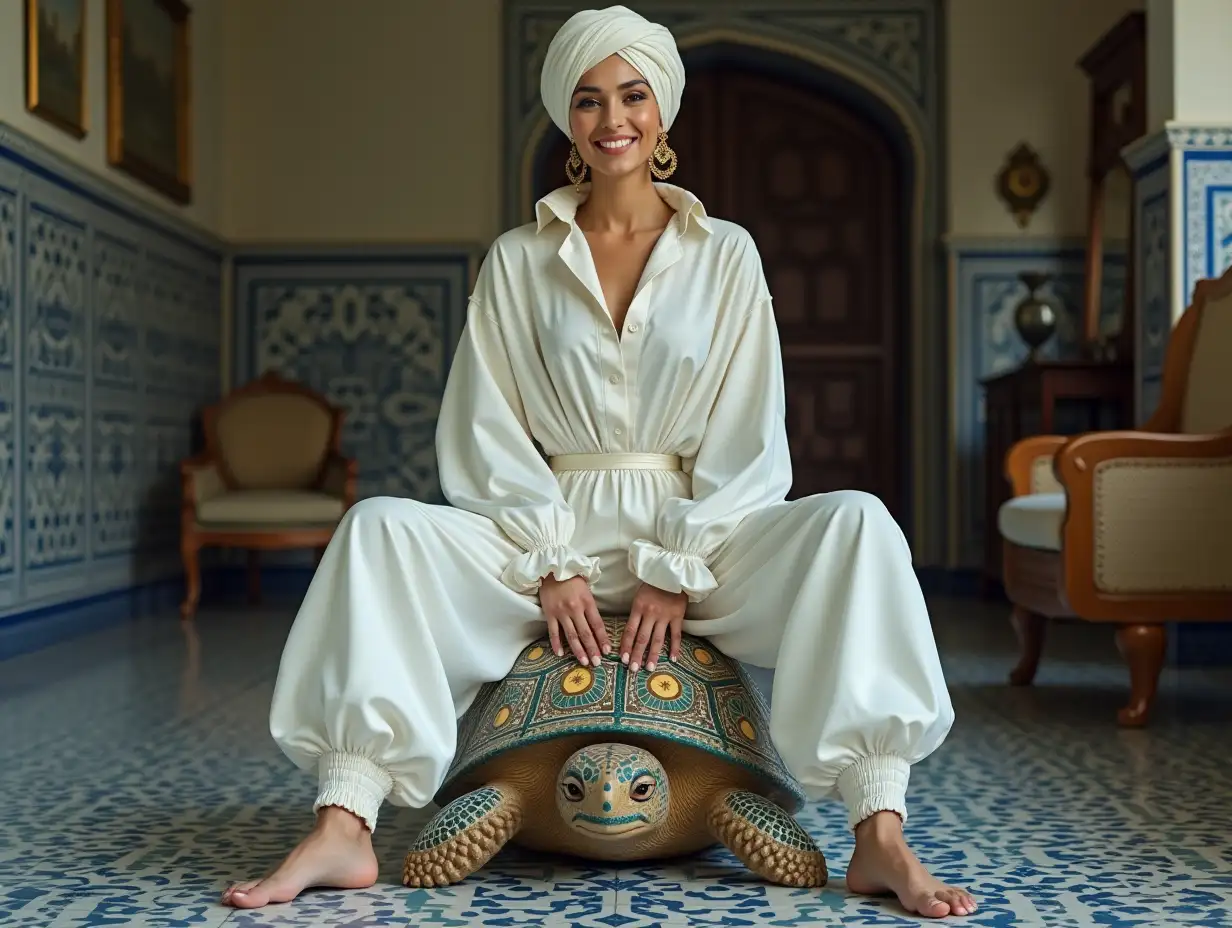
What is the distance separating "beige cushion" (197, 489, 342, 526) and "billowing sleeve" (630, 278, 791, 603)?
4079mm

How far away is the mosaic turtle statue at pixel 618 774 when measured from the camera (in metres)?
1.99

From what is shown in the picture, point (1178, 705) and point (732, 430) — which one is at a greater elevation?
point (732, 430)

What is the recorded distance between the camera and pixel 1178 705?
12.2ft

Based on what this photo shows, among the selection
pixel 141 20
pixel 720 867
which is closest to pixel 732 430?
pixel 720 867

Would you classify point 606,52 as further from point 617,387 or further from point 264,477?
point 264,477

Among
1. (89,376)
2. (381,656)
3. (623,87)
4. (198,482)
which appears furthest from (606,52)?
(198,482)

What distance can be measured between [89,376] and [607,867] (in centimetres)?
414

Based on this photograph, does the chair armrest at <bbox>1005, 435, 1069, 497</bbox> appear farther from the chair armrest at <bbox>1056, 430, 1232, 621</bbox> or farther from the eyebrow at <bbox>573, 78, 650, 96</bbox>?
the eyebrow at <bbox>573, 78, 650, 96</bbox>

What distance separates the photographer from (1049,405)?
5598 mm

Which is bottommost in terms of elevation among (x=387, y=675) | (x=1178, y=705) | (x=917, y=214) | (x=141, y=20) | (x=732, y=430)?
(x=1178, y=705)

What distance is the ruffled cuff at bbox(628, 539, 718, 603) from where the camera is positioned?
7.02 feet

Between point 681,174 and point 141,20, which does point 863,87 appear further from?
point 141,20

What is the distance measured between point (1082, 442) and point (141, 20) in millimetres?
4502

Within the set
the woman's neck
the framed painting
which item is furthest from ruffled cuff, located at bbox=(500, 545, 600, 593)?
the framed painting
